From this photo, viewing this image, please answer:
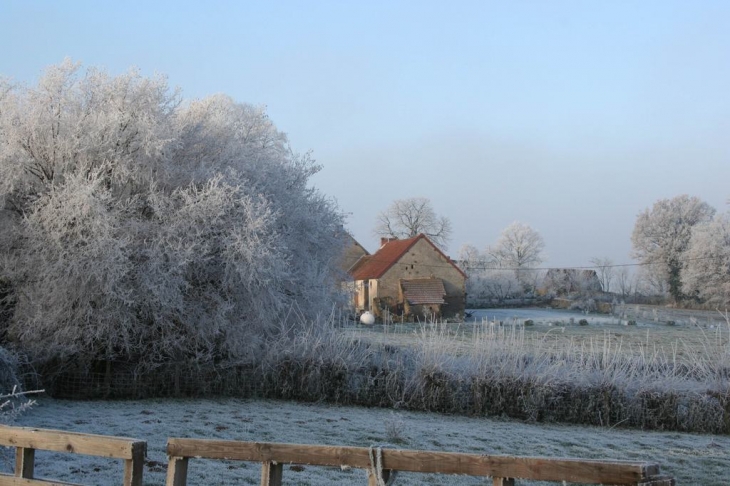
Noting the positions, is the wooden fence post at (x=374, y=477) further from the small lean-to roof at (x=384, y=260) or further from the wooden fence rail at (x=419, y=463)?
the small lean-to roof at (x=384, y=260)

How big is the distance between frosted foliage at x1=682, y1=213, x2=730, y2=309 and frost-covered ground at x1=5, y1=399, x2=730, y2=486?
54.2 m

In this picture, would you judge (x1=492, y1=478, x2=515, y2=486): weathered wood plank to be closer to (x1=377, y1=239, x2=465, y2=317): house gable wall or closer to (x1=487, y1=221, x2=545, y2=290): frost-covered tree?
(x1=377, y1=239, x2=465, y2=317): house gable wall

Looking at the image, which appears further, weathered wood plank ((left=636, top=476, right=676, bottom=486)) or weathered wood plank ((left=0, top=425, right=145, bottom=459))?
weathered wood plank ((left=0, top=425, right=145, bottom=459))

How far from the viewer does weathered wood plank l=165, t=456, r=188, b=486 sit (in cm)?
447

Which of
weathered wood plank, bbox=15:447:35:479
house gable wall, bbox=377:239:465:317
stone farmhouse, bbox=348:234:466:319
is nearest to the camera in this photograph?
weathered wood plank, bbox=15:447:35:479

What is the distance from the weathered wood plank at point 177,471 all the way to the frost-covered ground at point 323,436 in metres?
3.39

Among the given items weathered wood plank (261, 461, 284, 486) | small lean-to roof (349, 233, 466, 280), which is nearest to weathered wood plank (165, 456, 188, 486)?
weathered wood plank (261, 461, 284, 486)

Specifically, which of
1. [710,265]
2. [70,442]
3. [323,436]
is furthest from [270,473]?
[710,265]

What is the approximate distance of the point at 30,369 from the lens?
1420cm

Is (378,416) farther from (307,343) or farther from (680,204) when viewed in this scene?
(680,204)

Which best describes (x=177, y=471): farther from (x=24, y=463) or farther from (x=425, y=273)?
A: (x=425, y=273)

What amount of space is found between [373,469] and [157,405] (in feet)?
35.6

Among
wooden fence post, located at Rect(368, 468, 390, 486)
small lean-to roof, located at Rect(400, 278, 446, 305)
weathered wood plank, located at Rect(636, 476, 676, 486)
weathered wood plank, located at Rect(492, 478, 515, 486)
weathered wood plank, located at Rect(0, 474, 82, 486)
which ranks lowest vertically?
weathered wood plank, located at Rect(0, 474, 82, 486)

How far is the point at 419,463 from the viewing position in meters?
4.05
